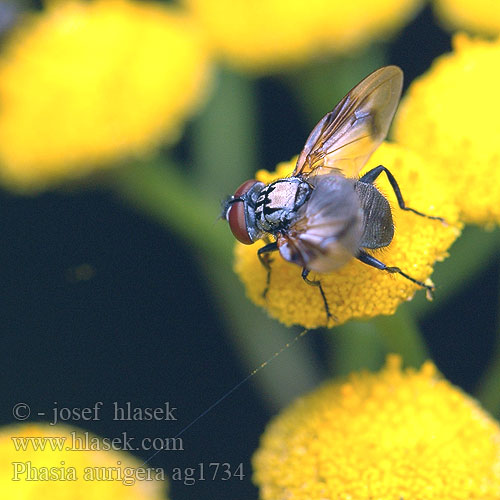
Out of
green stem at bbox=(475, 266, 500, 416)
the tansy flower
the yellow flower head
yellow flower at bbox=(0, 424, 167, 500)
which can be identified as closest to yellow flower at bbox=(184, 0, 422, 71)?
the yellow flower head

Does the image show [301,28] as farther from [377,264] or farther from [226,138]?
[377,264]

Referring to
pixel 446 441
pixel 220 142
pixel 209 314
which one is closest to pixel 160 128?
pixel 220 142

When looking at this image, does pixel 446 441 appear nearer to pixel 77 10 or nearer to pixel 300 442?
pixel 300 442

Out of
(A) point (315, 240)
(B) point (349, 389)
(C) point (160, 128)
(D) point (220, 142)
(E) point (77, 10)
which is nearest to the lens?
(A) point (315, 240)

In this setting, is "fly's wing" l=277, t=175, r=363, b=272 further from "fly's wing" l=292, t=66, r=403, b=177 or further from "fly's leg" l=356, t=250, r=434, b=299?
"fly's wing" l=292, t=66, r=403, b=177

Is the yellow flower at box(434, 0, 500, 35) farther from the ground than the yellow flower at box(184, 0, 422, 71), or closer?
farther from the ground

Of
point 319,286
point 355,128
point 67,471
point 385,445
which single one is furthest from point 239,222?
point 67,471
